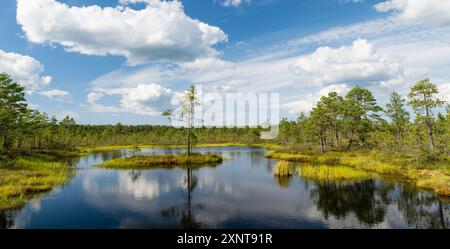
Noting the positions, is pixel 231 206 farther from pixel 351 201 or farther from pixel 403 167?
pixel 403 167

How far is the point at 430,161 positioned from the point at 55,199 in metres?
47.0

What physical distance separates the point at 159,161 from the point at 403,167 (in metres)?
41.4

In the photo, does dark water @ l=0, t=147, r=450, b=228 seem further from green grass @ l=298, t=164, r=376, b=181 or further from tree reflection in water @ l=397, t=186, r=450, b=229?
green grass @ l=298, t=164, r=376, b=181

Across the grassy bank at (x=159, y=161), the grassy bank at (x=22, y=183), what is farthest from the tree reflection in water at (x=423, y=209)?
the grassy bank at (x=159, y=161)

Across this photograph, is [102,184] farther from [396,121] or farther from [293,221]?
[396,121]

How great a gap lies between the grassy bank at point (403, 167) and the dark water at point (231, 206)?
224cm

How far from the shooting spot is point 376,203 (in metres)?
24.1

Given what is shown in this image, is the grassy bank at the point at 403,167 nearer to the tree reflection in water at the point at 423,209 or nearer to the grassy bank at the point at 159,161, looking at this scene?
the tree reflection in water at the point at 423,209

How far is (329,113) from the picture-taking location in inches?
2480

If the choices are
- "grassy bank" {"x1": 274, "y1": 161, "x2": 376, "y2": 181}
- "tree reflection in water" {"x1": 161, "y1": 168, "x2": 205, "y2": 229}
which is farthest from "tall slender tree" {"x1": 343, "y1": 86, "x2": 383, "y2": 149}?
"tree reflection in water" {"x1": 161, "y1": 168, "x2": 205, "y2": 229}

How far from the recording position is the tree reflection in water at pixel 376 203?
20.0 meters

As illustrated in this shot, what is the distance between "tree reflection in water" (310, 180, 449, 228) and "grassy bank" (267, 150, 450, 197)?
213cm
